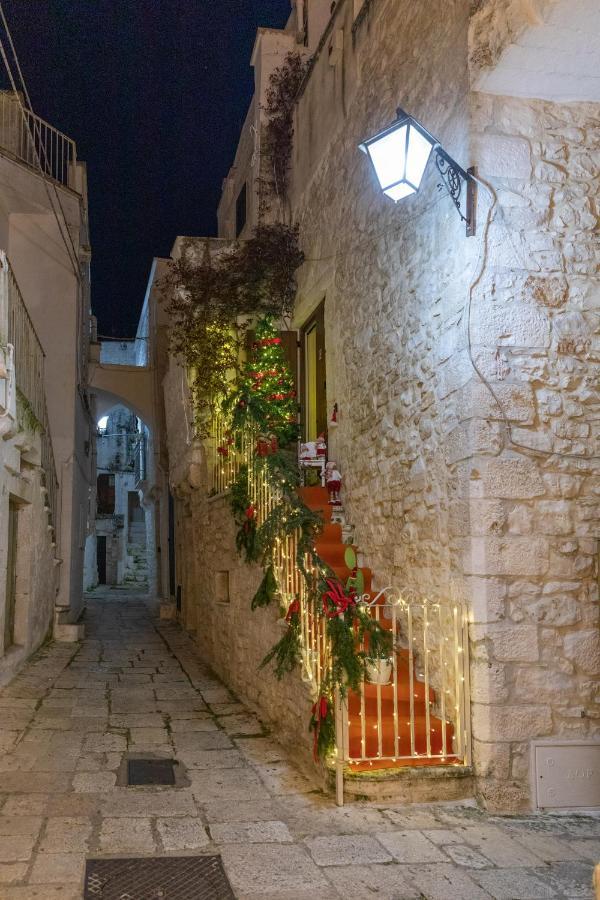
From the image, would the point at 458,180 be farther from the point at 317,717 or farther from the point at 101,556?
the point at 101,556

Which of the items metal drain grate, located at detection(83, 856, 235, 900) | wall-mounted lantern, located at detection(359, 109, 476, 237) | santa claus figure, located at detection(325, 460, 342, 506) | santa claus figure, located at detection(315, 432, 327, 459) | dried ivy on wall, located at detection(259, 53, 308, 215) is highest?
dried ivy on wall, located at detection(259, 53, 308, 215)

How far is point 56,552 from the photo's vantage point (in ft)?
41.0

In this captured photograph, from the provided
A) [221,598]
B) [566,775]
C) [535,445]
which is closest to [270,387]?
[221,598]

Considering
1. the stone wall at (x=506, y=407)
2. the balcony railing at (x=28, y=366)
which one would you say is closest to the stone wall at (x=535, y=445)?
the stone wall at (x=506, y=407)

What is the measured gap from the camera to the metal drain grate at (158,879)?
345cm

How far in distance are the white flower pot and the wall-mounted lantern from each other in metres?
3.03

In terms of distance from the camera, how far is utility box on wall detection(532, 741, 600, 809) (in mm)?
4766

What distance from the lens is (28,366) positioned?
9570 millimetres

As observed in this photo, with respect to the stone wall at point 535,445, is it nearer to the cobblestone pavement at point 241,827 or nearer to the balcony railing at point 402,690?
the balcony railing at point 402,690

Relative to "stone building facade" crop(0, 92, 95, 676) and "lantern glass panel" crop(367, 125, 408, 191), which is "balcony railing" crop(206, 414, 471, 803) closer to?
"lantern glass panel" crop(367, 125, 408, 191)

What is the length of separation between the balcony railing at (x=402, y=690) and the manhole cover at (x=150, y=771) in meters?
1.16

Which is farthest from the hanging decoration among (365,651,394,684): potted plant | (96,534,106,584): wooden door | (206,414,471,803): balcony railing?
(96,534,106,584): wooden door

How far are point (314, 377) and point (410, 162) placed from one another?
5.00m

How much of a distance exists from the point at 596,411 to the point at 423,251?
1.90m
